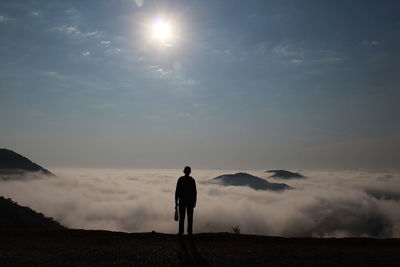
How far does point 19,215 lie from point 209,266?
344 ft

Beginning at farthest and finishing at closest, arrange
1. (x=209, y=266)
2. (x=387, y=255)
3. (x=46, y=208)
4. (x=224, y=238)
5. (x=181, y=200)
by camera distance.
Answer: (x=46, y=208) < (x=224, y=238) < (x=181, y=200) < (x=387, y=255) < (x=209, y=266)

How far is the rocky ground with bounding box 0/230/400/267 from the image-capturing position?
10703 mm

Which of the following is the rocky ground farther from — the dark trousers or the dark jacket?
the dark jacket

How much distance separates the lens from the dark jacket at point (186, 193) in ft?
43.4

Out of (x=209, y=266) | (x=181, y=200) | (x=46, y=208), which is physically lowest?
(x=209, y=266)

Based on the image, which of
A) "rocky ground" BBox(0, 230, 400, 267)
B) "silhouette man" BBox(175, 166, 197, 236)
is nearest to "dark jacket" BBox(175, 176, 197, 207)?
"silhouette man" BBox(175, 166, 197, 236)

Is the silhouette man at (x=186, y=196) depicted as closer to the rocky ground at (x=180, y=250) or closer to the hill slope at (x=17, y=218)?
the rocky ground at (x=180, y=250)

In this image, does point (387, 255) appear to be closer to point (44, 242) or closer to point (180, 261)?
point (180, 261)

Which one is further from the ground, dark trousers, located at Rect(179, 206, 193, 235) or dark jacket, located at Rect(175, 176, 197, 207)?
dark jacket, located at Rect(175, 176, 197, 207)

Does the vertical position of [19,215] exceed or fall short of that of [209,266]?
it exceeds it

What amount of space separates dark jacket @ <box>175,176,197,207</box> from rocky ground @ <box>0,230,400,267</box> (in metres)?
1.55

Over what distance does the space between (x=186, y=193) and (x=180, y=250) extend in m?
2.30

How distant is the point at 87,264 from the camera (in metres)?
10.1

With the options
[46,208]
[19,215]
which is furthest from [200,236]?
[46,208]
